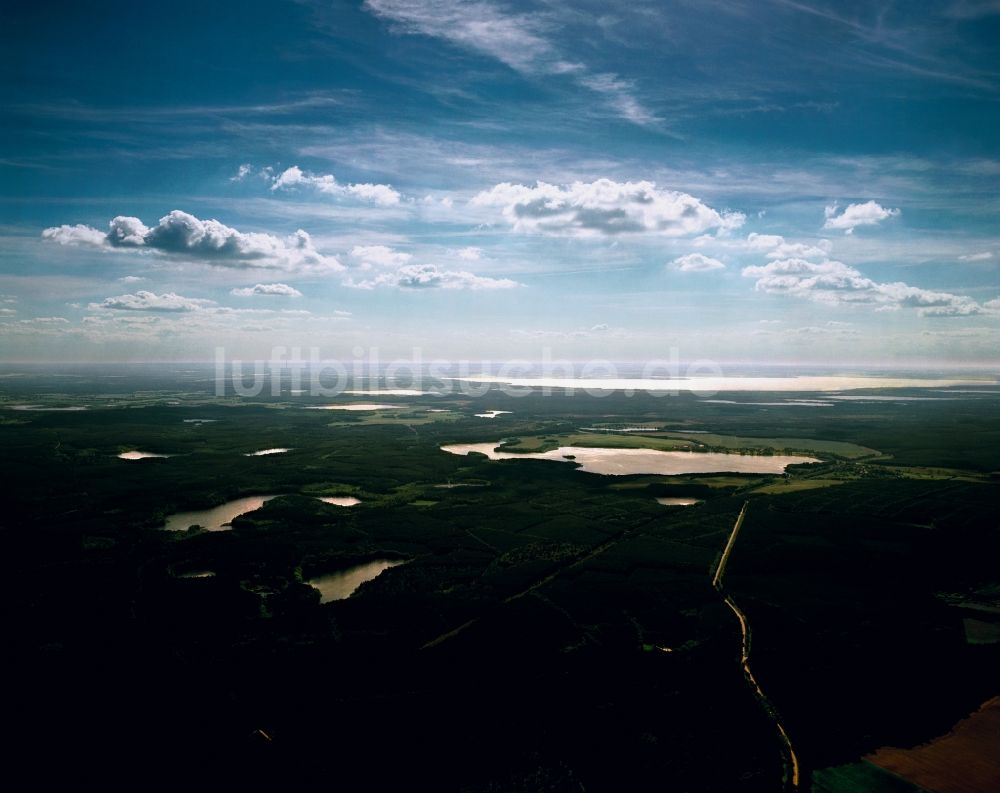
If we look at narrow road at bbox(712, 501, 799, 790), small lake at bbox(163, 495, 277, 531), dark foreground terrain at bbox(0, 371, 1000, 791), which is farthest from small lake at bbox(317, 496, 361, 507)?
narrow road at bbox(712, 501, 799, 790)

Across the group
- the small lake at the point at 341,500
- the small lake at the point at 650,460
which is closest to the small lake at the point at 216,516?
the small lake at the point at 341,500

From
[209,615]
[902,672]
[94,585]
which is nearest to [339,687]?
[209,615]

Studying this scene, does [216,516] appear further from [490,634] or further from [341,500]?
[490,634]

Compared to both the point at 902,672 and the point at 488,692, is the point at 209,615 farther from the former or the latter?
the point at 902,672

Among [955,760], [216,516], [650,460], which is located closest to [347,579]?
[216,516]

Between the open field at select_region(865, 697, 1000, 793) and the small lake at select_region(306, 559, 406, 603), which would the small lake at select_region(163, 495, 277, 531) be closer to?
the small lake at select_region(306, 559, 406, 603)
